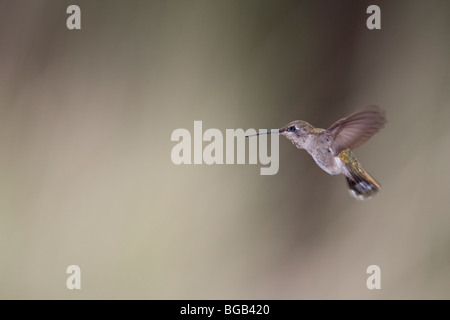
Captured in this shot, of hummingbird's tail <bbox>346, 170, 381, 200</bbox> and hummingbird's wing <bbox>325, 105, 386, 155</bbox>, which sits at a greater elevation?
hummingbird's wing <bbox>325, 105, 386, 155</bbox>

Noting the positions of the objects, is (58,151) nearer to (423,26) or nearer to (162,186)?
(162,186)

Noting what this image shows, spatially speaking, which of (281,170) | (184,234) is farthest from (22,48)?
(281,170)

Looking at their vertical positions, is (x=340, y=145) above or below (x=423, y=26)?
below

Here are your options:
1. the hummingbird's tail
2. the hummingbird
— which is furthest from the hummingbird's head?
the hummingbird's tail

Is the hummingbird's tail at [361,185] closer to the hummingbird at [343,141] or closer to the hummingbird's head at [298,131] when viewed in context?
the hummingbird at [343,141]

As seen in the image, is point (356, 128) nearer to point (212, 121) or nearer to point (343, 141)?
point (343, 141)

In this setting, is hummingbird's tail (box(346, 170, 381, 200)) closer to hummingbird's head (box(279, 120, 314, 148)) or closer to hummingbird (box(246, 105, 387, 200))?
hummingbird (box(246, 105, 387, 200))

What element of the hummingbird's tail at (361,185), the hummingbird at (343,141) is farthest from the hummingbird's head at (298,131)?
the hummingbird's tail at (361,185)

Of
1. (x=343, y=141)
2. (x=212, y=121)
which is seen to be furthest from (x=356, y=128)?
(x=212, y=121)
